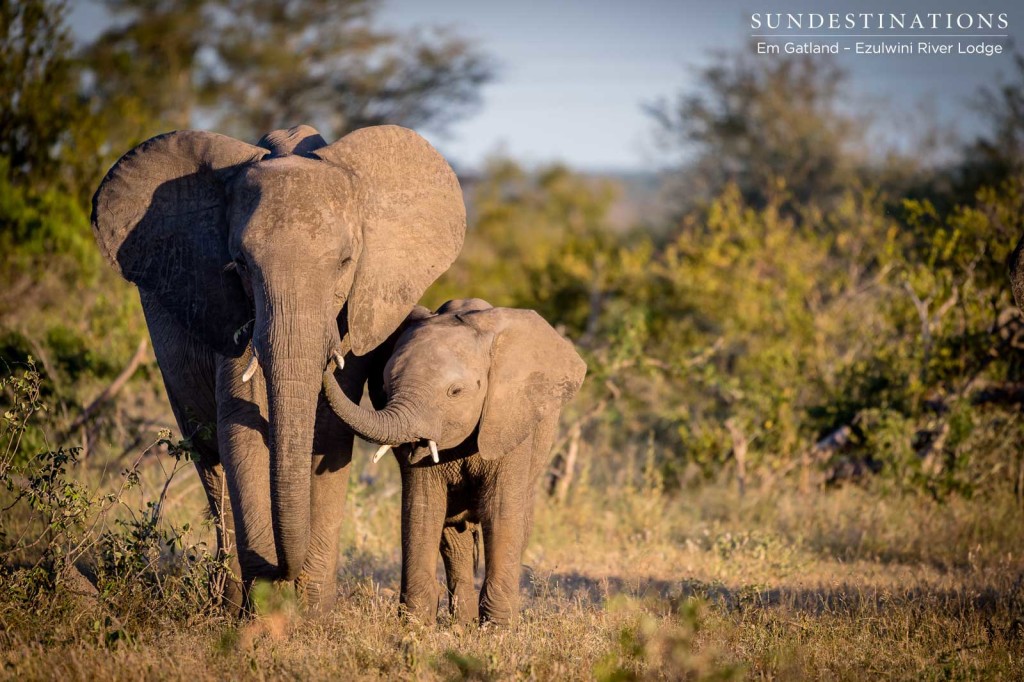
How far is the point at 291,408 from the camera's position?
4.96m

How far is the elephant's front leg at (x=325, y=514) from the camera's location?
5.72 metres

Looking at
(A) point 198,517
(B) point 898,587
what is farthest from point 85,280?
(B) point 898,587

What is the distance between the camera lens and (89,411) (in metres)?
9.08

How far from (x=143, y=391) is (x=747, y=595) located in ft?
20.5

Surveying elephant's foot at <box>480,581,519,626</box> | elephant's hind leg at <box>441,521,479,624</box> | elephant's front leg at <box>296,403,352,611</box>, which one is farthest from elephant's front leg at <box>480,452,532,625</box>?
elephant's front leg at <box>296,403,352,611</box>

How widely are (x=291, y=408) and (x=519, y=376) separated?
1.34 meters

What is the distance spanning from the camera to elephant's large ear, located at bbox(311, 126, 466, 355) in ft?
18.3

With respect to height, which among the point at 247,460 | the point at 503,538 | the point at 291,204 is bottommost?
the point at 503,538

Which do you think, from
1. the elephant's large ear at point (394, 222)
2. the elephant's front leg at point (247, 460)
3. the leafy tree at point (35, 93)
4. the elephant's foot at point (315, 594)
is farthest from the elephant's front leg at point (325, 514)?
the leafy tree at point (35, 93)

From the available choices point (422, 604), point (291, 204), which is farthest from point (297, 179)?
point (422, 604)

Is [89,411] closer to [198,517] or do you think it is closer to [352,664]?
[198,517]

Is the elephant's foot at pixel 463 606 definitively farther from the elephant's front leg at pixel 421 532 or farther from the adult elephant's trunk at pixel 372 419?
the adult elephant's trunk at pixel 372 419

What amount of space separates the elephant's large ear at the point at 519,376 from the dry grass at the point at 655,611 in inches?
38.8

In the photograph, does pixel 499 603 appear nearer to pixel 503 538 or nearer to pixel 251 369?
pixel 503 538
